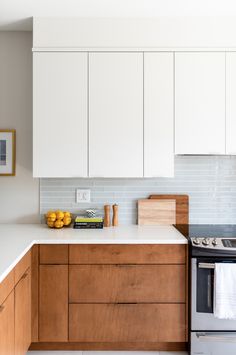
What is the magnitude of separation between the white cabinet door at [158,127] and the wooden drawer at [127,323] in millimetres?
962

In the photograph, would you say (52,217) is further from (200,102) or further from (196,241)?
(200,102)

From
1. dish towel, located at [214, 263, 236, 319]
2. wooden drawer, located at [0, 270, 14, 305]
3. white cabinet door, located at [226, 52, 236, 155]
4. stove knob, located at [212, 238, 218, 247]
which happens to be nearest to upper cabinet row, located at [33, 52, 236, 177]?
white cabinet door, located at [226, 52, 236, 155]

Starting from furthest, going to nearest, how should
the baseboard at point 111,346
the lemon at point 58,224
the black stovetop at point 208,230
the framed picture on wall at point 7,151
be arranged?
the framed picture on wall at point 7,151, the lemon at point 58,224, the black stovetop at point 208,230, the baseboard at point 111,346

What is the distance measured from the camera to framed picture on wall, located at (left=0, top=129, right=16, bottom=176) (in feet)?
10.3

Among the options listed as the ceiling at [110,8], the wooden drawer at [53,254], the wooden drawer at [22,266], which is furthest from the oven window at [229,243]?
the ceiling at [110,8]

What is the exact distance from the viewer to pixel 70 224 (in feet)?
10.2

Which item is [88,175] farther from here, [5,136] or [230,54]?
[230,54]

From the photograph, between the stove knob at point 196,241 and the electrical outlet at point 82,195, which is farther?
the electrical outlet at point 82,195

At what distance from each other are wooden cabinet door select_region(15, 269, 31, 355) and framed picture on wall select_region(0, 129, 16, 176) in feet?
3.35

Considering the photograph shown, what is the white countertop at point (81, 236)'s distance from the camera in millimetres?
2438

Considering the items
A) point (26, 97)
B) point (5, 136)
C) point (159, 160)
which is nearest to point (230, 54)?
point (159, 160)

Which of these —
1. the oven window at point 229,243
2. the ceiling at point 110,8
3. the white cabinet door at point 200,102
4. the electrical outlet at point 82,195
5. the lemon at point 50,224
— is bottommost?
the oven window at point 229,243

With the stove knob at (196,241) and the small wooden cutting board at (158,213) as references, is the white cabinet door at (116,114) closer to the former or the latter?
the small wooden cutting board at (158,213)

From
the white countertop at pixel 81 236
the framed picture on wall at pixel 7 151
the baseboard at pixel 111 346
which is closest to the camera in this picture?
the white countertop at pixel 81 236
